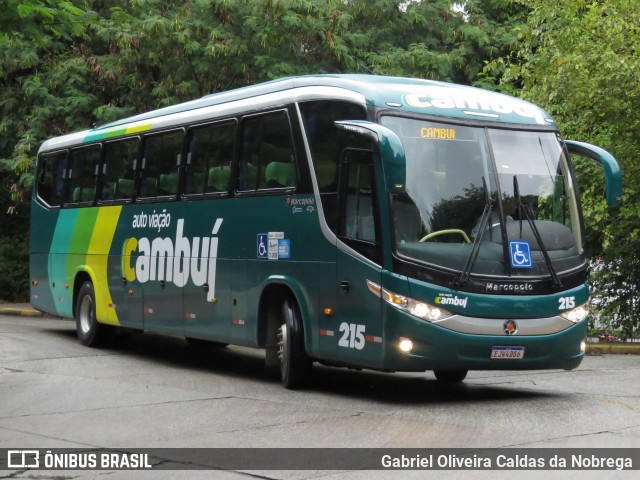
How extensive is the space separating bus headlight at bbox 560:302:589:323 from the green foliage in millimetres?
8220

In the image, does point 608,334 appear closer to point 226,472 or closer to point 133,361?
point 133,361

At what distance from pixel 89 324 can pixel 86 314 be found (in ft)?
0.78

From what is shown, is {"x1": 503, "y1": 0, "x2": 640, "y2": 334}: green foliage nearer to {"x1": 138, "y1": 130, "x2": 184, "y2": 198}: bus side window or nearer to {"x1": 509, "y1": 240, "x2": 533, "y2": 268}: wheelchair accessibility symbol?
{"x1": 138, "y1": 130, "x2": 184, "y2": 198}: bus side window

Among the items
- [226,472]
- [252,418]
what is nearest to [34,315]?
[252,418]

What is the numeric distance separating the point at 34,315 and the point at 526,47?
13.5 meters

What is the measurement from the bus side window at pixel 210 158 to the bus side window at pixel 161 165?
0.41m

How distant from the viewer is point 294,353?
45.6 feet

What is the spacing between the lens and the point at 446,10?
2692 cm

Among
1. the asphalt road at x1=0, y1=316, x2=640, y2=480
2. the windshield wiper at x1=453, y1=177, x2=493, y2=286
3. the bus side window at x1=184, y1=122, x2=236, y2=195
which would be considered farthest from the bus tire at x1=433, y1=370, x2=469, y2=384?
the bus side window at x1=184, y1=122, x2=236, y2=195

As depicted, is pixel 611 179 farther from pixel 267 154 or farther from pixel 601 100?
pixel 601 100

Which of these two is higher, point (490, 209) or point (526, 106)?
point (526, 106)

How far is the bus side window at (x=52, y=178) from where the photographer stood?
2170 centimetres

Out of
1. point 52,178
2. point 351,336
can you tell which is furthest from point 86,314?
point 351,336

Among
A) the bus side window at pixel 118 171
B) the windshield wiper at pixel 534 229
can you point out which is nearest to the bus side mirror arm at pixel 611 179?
the windshield wiper at pixel 534 229
